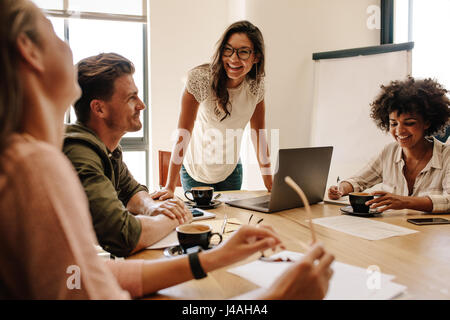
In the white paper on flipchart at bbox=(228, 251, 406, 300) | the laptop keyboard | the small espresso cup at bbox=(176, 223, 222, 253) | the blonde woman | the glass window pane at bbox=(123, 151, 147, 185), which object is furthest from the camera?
the glass window pane at bbox=(123, 151, 147, 185)

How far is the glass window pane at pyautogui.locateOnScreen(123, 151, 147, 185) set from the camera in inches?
150

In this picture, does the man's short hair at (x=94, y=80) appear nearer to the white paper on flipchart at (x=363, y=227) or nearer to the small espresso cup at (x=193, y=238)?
the small espresso cup at (x=193, y=238)

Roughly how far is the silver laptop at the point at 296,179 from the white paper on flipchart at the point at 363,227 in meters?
0.18

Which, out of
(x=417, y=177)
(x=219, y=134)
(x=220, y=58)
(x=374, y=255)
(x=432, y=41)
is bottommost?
(x=374, y=255)

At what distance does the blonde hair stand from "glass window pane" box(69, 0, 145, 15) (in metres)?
3.39

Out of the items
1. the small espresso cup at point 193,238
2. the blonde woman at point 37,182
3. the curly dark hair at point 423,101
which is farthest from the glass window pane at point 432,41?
the blonde woman at point 37,182

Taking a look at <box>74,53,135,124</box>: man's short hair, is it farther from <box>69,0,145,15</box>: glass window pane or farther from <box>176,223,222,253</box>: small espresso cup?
<box>69,0,145,15</box>: glass window pane

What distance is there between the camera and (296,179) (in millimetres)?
1511

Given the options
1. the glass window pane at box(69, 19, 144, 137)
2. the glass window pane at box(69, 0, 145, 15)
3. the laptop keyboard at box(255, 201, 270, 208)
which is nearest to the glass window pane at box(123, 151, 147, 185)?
the glass window pane at box(69, 19, 144, 137)

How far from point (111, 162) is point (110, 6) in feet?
9.16

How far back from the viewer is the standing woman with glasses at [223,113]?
6.52 ft

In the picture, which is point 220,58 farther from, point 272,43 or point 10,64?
point 10,64

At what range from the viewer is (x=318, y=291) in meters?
0.60

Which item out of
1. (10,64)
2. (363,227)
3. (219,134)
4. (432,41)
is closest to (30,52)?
(10,64)
